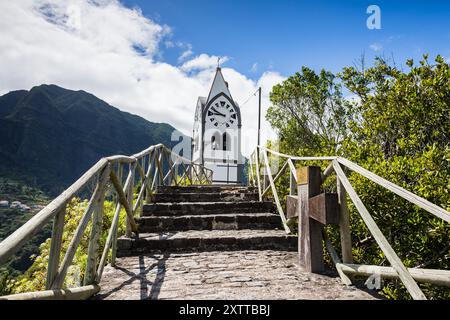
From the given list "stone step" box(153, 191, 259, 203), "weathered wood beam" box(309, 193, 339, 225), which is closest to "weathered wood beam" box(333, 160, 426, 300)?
"weathered wood beam" box(309, 193, 339, 225)

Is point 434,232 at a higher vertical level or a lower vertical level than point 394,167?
lower

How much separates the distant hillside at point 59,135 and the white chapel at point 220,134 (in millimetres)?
71536

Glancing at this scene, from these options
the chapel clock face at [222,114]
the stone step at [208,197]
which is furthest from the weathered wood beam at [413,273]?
the chapel clock face at [222,114]

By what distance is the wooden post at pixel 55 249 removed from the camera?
183 centimetres

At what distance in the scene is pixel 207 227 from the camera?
15.1ft

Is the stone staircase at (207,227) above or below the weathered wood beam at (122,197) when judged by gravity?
below

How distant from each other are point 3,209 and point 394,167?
7075cm

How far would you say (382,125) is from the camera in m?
4.86

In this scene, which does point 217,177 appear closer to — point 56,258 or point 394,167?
point 394,167

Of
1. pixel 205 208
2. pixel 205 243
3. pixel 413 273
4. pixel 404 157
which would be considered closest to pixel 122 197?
pixel 205 243

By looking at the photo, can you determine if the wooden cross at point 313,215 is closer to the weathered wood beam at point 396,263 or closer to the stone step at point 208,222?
the weathered wood beam at point 396,263

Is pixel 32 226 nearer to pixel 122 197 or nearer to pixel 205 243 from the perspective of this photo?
pixel 122 197

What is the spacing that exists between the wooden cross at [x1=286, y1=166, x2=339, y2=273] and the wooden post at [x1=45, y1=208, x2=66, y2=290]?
224 cm
